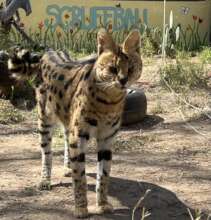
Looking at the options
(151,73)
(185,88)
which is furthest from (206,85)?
(151,73)

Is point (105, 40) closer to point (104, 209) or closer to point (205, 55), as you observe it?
point (104, 209)

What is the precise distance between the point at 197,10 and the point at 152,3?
0.91m

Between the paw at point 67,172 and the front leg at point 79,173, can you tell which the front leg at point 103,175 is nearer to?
the front leg at point 79,173

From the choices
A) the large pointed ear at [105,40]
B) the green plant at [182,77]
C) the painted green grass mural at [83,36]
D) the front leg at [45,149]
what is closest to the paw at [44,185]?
the front leg at [45,149]

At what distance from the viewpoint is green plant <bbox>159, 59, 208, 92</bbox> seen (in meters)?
8.90

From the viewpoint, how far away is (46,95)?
5242 mm

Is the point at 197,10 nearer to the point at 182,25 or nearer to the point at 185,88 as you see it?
the point at 182,25

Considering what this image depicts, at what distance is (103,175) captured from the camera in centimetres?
486

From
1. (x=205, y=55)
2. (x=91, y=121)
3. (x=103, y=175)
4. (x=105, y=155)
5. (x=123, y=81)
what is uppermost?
(x=123, y=81)

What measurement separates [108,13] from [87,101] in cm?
810

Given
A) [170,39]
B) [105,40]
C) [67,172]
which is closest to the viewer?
[105,40]

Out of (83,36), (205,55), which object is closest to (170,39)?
(205,55)

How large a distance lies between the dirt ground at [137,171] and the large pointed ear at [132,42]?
116 centimetres

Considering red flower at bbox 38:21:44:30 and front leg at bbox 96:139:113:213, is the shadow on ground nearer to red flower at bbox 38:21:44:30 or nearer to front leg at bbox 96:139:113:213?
front leg at bbox 96:139:113:213
